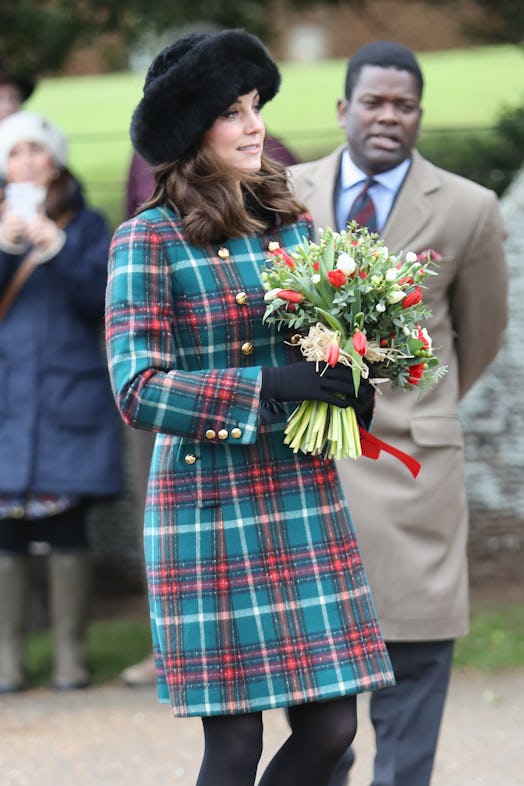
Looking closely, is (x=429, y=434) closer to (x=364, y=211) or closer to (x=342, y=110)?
(x=364, y=211)

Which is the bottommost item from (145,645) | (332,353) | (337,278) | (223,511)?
(145,645)

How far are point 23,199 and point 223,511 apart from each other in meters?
2.81

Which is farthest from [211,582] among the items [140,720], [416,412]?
[140,720]

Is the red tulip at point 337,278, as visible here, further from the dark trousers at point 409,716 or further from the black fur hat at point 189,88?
the dark trousers at point 409,716

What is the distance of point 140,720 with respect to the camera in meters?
5.63

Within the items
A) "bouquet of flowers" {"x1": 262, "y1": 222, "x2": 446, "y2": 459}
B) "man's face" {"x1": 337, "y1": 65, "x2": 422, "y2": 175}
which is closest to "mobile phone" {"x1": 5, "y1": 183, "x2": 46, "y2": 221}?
"man's face" {"x1": 337, "y1": 65, "x2": 422, "y2": 175}

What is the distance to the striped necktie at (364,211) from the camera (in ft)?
14.3

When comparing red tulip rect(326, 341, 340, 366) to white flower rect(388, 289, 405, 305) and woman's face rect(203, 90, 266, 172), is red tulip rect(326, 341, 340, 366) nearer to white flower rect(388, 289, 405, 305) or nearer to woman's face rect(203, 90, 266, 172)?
white flower rect(388, 289, 405, 305)

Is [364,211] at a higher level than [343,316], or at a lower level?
lower

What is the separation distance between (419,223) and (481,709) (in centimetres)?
211

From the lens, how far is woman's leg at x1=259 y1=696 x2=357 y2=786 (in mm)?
3291

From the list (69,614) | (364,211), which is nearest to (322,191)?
(364,211)

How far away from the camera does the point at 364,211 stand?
14.4 ft

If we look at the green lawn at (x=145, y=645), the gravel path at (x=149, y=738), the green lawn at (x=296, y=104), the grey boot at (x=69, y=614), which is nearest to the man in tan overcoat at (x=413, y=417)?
the gravel path at (x=149, y=738)
